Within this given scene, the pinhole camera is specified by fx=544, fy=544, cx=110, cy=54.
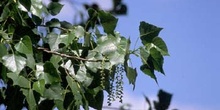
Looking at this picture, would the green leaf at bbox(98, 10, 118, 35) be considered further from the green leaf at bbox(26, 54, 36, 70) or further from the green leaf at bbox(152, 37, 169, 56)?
the green leaf at bbox(26, 54, 36, 70)

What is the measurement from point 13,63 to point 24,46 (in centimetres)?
9

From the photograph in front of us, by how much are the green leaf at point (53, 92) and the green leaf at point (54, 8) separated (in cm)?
45

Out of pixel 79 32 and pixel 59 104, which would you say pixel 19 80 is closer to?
pixel 59 104

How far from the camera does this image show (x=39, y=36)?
229 centimetres

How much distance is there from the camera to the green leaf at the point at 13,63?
204 cm

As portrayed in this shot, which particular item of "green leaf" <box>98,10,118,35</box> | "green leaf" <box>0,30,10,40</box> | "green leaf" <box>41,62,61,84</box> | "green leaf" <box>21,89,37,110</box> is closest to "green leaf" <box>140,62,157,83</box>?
"green leaf" <box>98,10,118,35</box>

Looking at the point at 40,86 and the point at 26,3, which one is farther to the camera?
the point at 26,3

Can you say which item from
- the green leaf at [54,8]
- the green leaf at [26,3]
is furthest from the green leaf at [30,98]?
the green leaf at [54,8]

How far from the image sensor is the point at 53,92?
6.95ft

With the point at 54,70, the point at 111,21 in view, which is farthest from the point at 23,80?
the point at 111,21

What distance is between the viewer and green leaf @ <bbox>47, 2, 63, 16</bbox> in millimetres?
2443

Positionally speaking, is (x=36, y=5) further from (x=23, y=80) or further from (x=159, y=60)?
(x=159, y=60)

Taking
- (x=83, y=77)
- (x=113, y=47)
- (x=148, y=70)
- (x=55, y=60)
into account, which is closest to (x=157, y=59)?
(x=148, y=70)

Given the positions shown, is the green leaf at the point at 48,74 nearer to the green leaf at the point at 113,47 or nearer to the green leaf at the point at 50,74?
the green leaf at the point at 50,74
